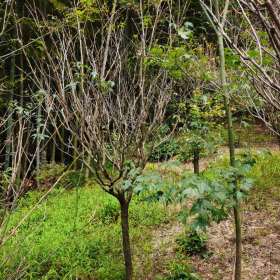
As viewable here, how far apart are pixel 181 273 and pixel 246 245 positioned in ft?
4.62

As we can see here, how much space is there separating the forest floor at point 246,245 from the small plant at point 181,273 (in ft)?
0.62

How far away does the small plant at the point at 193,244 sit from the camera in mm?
6172

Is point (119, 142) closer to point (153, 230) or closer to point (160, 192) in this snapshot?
point (160, 192)

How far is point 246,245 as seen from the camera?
625 cm

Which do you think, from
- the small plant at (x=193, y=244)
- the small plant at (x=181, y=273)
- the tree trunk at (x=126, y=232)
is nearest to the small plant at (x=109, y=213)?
the small plant at (x=193, y=244)

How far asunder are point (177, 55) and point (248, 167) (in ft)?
3.52

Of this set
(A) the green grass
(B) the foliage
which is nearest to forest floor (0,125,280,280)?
(A) the green grass

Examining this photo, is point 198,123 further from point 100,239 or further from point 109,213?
point 100,239

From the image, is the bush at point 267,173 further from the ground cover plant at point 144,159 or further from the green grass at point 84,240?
the green grass at point 84,240

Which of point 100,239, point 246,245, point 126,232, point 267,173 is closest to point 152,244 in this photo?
point 100,239

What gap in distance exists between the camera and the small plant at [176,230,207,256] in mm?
6172

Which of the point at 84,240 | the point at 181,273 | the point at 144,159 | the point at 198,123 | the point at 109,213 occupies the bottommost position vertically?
the point at 84,240

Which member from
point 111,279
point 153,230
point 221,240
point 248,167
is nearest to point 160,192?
point 248,167

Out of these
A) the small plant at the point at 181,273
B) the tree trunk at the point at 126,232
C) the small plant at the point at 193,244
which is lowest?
the small plant at the point at 181,273
